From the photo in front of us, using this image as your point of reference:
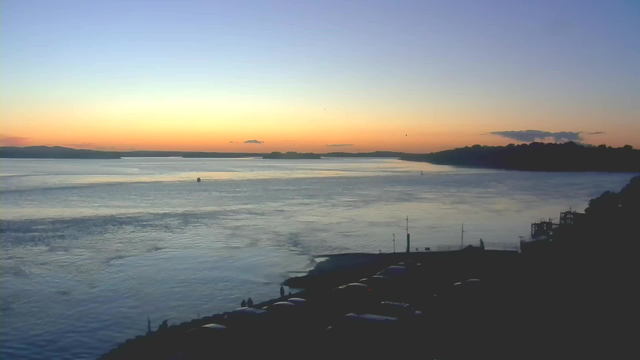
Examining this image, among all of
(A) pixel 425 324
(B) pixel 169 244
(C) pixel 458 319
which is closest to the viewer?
(A) pixel 425 324

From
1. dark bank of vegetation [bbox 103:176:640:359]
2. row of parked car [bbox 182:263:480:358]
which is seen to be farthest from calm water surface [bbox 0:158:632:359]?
row of parked car [bbox 182:263:480:358]

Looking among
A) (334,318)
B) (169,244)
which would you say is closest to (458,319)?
(334,318)

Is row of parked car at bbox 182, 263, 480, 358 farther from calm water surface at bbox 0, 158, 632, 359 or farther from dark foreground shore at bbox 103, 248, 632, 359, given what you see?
calm water surface at bbox 0, 158, 632, 359

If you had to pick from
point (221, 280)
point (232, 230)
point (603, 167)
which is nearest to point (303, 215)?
point (232, 230)

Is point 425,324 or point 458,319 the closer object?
point 425,324

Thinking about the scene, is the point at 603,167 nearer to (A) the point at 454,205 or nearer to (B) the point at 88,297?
(A) the point at 454,205

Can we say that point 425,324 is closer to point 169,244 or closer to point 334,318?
point 334,318

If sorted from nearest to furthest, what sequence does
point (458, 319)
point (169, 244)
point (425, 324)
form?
1. point (425, 324)
2. point (458, 319)
3. point (169, 244)

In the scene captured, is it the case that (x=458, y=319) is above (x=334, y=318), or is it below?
above

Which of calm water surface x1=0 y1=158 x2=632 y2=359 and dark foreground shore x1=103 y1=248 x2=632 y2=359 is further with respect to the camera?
calm water surface x1=0 y1=158 x2=632 y2=359
